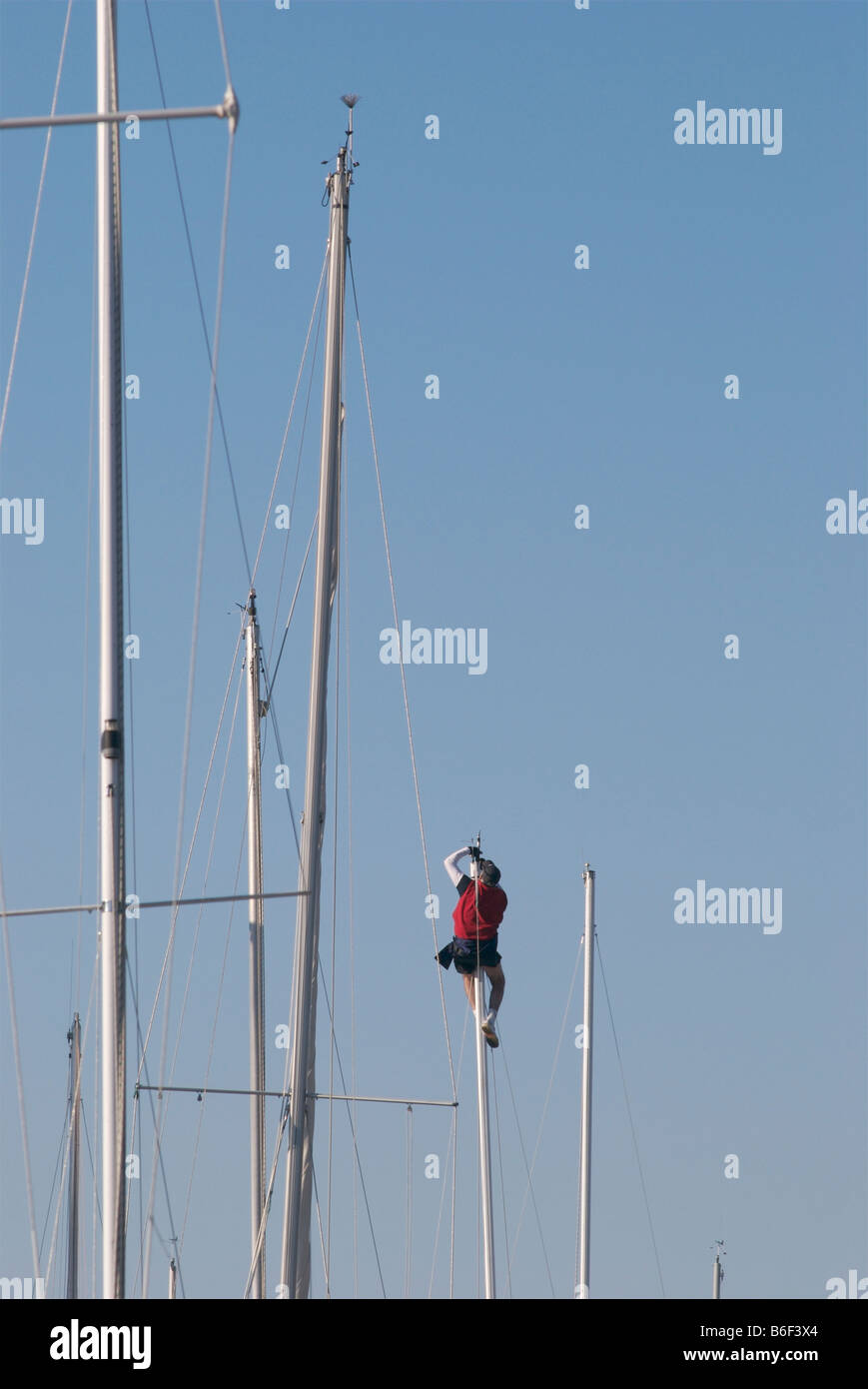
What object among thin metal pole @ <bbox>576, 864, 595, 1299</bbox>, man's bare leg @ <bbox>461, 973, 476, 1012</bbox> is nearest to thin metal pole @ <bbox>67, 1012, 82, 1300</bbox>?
thin metal pole @ <bbox>576, 864, 595, 1299</bbox>

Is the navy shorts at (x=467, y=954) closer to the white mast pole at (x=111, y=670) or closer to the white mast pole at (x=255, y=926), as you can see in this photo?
the white mast pole at (x=255, y=926)

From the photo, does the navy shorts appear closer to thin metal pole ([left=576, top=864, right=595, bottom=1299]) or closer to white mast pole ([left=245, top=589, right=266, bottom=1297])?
white mast pole ([left=245, top=589, right=266, bottom=1297])

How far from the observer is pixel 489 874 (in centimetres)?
3044

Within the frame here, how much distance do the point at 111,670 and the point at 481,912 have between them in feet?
39.5

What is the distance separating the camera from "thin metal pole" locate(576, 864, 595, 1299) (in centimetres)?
3959

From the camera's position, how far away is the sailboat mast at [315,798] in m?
24.5

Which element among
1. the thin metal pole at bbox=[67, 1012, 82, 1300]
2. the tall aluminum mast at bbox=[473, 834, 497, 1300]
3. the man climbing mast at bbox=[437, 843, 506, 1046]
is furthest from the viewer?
the thin metal pole at bbox=[67, 1012, 82, 1300]

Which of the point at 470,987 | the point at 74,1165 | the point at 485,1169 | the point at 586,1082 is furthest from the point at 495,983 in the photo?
the point at 74,1165

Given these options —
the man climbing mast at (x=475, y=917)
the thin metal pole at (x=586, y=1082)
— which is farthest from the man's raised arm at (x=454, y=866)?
the thin metal pole at (x=586, y=1082)

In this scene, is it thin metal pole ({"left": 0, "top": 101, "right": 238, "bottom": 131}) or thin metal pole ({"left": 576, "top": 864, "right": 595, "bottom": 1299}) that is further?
thin metal pole ({"left": 576, "top": 864, "right": 595, "bottom": 1299})

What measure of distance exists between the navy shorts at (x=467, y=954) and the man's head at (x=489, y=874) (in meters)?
0.75
